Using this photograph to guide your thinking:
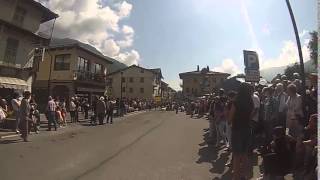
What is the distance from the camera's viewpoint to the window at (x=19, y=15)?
99.8ft

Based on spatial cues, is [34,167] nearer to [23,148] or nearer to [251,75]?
[23,148]

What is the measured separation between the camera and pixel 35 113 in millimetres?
19703

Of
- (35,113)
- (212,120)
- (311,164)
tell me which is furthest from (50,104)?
(311,164)

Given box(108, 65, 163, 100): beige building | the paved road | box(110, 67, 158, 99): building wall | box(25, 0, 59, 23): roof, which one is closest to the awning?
box(25, 0, 59, 23): roof

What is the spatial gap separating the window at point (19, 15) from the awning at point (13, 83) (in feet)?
13.9

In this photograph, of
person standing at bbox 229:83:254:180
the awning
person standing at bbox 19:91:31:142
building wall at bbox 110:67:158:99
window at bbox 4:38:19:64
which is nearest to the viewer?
person standing at bbox 229:83:254:180

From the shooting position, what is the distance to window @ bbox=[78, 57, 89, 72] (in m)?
47.8

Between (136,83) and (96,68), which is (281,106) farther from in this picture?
(136,83)

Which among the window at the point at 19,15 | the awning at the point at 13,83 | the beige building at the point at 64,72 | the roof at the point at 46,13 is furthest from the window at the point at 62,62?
the awning at the point at 13,83

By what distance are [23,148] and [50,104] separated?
691 cm

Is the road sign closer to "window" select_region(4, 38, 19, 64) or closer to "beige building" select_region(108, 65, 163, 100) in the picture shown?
"window" select_region(4, 38, 19, 64)

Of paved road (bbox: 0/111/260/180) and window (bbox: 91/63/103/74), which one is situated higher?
window (bbox: 91/63/103/74)

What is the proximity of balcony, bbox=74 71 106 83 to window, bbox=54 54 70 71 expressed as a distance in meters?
1.40

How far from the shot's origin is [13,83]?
94.7ft
